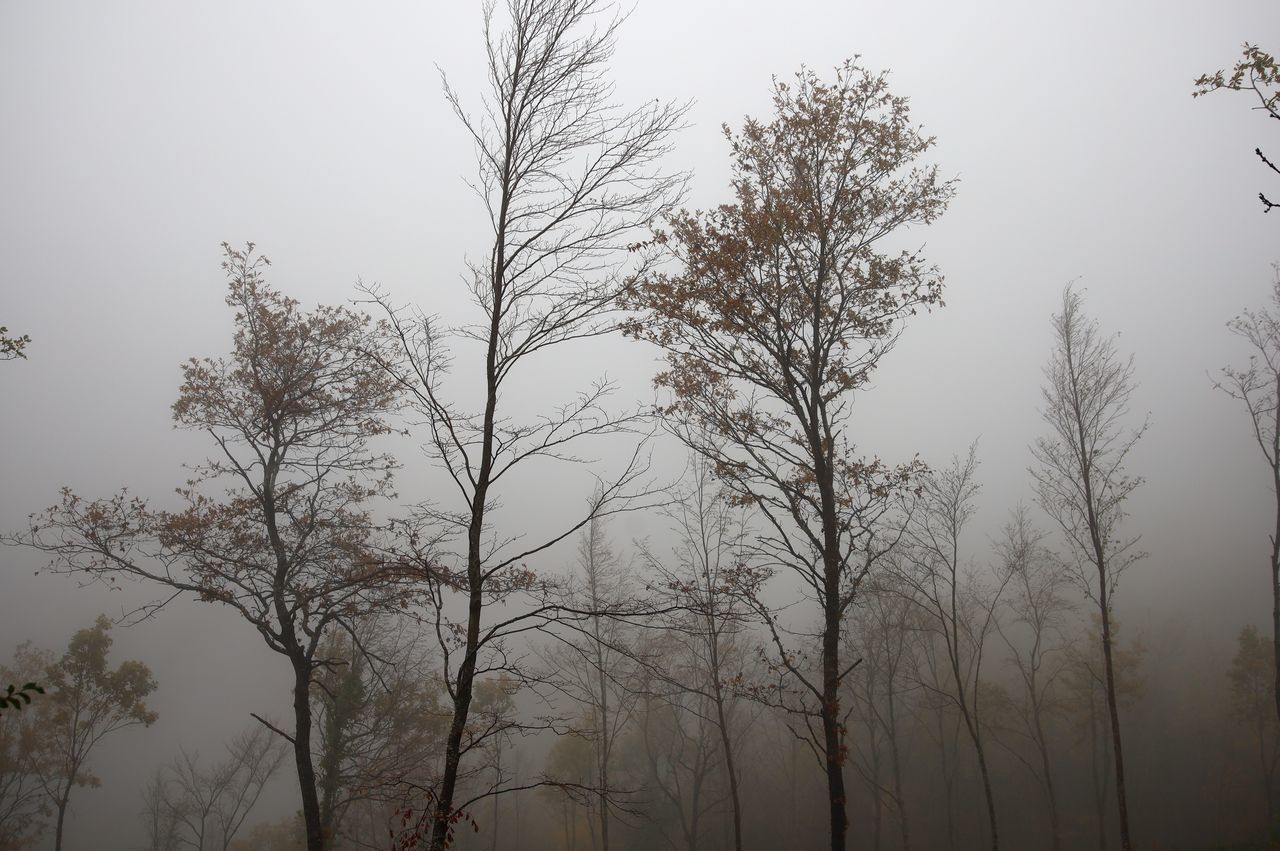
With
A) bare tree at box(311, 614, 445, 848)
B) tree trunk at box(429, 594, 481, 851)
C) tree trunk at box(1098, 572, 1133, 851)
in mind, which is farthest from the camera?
bare tree at box(311, 614, 445, 848)

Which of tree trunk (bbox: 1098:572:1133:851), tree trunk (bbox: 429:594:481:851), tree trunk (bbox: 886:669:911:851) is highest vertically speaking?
tree trunk (bbox: 429:594:481:851)

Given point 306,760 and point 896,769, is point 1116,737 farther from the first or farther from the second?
point 306,760

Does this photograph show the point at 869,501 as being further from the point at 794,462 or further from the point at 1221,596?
the point at 1221,596

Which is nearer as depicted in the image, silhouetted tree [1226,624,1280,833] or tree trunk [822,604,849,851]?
tree trunk [822,604,849,851]

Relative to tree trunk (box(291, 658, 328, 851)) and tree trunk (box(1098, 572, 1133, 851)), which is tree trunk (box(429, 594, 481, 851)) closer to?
tree trunk (box(291, 658, 328, 851))

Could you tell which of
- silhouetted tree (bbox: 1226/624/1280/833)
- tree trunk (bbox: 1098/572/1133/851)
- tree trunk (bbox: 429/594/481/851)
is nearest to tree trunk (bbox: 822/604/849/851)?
tree trunk (bbox: 429/594/481/851)

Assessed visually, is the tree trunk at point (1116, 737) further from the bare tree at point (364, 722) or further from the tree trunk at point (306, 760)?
the tree trunk at point (306, 760)

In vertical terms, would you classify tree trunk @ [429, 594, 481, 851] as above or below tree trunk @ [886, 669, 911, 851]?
above

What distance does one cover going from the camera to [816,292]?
848 centimetres

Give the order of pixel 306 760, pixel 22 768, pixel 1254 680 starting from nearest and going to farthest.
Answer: pixel 306 760 < pixel 22 768 < pixel 1254 680

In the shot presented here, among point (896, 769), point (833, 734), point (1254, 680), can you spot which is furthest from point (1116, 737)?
point (1254, 680)

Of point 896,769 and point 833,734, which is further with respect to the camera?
point 896,769

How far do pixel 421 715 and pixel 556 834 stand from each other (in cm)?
2520

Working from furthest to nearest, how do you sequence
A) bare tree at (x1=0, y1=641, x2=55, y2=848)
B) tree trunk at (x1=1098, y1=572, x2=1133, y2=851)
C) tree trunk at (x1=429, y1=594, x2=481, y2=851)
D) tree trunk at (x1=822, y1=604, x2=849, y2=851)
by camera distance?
1. bare tree at (x1=0, y1=641, x2=55, y2=848)
2. tree trunk at (x1=1098, y1=572, x2=1133, y2=851)
3. tree trunk at (x1=822, y1=604, x2=849, y2=851)
4. tree trunk at (x1=429, y1=594, x2=481, y2=851)
